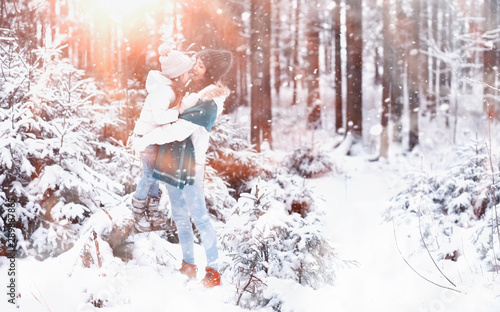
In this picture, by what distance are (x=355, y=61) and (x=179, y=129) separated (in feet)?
39.5

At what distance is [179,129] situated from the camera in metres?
3.60

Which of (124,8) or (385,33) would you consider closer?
(124,8)

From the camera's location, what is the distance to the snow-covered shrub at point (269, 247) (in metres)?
3.84

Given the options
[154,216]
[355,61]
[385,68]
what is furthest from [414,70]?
[154,216]

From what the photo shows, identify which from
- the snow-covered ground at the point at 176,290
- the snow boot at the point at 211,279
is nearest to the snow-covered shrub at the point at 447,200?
the snow-covered ground at the point at 176,290

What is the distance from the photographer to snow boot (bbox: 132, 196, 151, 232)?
12.5ft

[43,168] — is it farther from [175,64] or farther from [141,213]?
[175,64]

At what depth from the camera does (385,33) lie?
15.9m

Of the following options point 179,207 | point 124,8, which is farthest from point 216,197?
point 124,8

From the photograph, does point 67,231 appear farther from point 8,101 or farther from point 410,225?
point 410,225

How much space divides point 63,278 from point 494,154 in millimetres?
5840

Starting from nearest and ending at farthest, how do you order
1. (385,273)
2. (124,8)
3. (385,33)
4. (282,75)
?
(385,273), (124,8), (385,33), (282,75)

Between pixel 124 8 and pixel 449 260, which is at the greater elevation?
pixel 124 8

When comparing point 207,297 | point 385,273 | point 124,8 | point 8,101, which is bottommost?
point 385,273
